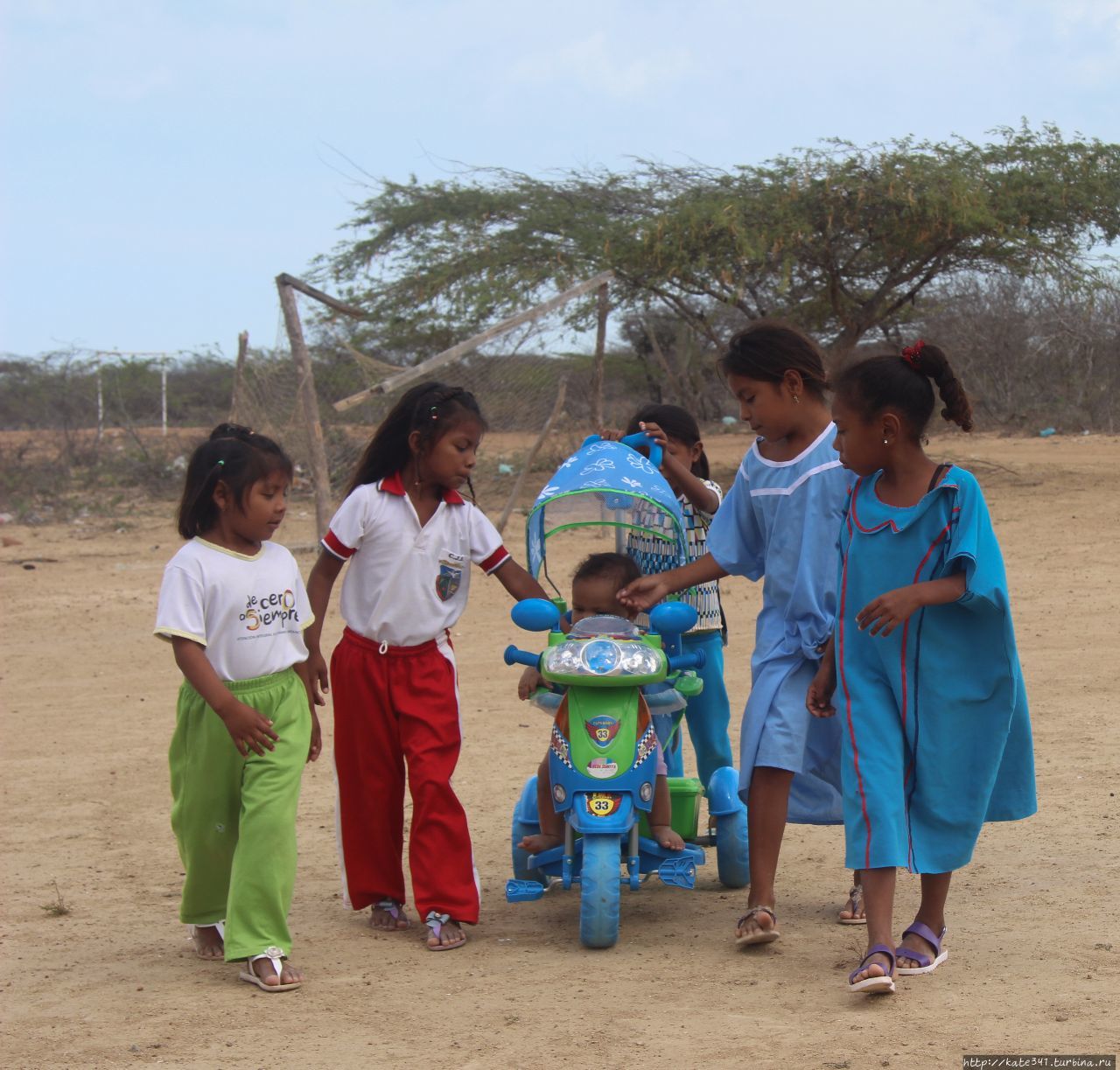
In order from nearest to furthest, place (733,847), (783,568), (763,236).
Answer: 1. (783,568)
2. (733,847)
3. (763,236)

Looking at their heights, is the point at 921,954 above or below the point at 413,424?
below

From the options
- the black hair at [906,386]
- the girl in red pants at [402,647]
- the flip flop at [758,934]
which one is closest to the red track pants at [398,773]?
the girl in red pants at [402,647]

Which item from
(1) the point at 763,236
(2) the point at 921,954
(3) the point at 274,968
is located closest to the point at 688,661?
(2) the point at 921,954

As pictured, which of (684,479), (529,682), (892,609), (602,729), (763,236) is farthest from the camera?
(763,236)

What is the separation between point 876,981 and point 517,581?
172 cm

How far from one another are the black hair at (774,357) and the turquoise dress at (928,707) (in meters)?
0.63

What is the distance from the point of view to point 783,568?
414cm

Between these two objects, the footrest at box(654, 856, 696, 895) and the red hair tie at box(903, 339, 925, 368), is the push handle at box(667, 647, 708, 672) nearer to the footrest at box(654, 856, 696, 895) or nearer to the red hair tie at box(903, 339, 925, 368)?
the footrest at box(654, 856, 696, 895)

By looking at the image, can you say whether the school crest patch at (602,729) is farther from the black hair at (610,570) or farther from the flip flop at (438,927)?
the flip flop at (438,927)

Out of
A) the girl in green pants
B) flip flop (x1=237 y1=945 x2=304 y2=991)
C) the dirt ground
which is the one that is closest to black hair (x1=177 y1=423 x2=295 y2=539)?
the girl in green pants

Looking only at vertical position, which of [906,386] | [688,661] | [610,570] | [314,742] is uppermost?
[906,386]

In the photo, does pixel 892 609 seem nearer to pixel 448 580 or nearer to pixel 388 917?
pixel 448 580

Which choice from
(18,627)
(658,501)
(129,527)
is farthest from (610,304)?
(658,501)

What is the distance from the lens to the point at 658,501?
174 inches
